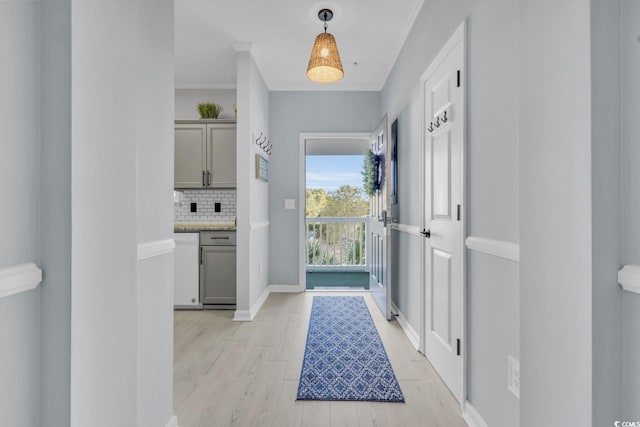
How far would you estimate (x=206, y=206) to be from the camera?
14.6 ft

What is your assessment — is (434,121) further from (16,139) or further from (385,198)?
(16,139)

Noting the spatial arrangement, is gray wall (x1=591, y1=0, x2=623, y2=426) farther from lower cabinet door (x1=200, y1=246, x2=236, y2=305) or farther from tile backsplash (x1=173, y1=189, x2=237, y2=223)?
tile backsplash (x1=173, y1=189, x2=237, y2=223)

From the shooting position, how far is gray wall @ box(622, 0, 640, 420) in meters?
0.81

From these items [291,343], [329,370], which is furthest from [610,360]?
[291,343]

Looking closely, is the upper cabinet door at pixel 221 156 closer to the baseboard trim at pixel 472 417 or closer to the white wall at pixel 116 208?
the white wall at pixel 116 208

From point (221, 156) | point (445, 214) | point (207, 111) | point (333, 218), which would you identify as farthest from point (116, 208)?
point (333, 218)

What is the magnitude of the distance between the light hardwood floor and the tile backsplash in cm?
150

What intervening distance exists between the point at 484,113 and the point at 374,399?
1618 mm

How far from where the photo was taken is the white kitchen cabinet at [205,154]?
13.2ft

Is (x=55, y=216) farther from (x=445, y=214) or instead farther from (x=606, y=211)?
(x=445, y=214)

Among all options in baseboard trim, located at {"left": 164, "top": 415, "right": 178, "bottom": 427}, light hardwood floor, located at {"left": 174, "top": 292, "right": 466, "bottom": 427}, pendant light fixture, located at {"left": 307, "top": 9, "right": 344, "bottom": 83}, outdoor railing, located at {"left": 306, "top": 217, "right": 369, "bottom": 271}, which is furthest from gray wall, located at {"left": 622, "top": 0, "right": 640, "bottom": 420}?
outdoor railing, located at {"left": 306, "top": 217, "right": 369, "bottom": 271}

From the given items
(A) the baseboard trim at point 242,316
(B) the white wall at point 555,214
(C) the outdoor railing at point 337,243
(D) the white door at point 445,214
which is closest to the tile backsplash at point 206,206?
(A) the baseboard trim at point 242,316

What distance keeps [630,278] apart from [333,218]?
17.5ft

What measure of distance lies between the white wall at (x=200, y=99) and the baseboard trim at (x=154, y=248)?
11.0 ft
